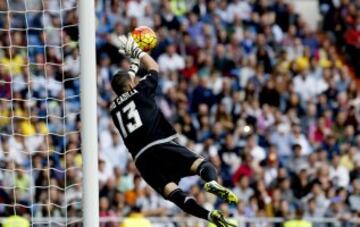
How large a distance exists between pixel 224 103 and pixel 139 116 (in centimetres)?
854

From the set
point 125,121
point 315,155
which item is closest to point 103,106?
point 315,155

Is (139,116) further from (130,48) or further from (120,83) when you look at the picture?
(130,48)

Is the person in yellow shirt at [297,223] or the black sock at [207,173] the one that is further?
the person in yellow shirt at [297,223]

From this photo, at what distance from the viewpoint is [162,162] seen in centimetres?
1024

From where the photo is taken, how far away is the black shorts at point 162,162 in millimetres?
10203

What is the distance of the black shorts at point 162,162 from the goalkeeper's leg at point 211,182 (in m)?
0.11

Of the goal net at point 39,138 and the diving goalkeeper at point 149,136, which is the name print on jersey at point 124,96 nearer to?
the diving goalkeeper at point 149,136

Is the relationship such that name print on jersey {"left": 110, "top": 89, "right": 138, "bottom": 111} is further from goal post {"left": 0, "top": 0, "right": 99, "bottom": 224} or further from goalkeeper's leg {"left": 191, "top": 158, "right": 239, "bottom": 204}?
goal post {"left": 0, "top": 0, "right": 99, "bottom": 224}

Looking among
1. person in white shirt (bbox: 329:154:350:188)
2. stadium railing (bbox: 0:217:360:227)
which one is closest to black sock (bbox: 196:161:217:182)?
stadium railing (bbox: 0:217:360:227)

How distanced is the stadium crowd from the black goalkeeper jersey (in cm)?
403

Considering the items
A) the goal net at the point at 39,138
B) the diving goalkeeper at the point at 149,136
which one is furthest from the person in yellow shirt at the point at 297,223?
the diving goalkeeper at the point at 149,136

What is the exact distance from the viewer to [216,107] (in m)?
18.6

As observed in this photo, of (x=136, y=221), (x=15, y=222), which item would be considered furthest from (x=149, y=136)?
(x=136, y=221)

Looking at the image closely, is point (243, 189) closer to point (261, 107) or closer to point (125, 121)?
point (261, 107)
